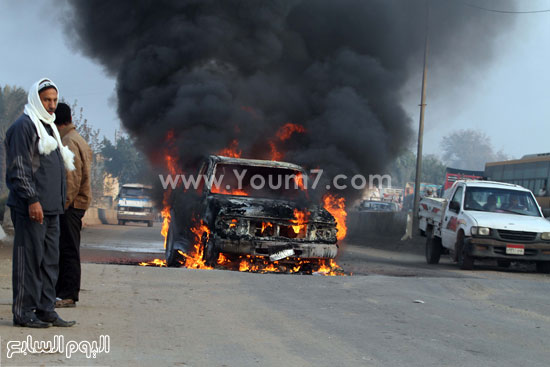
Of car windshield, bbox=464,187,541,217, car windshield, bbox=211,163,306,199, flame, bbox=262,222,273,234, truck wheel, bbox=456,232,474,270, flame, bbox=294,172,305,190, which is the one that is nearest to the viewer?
flame, bbox=262,222,273,234

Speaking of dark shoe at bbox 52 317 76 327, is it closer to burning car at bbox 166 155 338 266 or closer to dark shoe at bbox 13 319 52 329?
dark shoe at bbox 13 319 52 329

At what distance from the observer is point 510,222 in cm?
1336

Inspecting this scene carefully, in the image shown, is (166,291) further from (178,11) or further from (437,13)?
(437,13)

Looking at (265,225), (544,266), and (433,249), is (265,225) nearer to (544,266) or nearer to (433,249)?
(544,266)

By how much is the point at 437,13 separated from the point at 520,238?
38.9ft

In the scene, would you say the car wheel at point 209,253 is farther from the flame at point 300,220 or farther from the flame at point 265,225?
the flame at point 300,220

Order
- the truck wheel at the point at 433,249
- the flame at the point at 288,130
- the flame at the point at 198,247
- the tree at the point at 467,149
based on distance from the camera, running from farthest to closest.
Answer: the tree at the point at 467,149 < the flame at the point at 288,130 < the truck wheel at the point at 433,249 < the flame at the point at 198,247

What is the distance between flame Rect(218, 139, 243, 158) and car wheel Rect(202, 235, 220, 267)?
20.9 ft

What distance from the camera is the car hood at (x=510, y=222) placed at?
13.2 m

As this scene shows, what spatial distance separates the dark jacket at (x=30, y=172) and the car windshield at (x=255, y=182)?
5765 millimetres

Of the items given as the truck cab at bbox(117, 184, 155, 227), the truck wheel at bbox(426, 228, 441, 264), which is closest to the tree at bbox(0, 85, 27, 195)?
the truck cab at bbox(117, 184, 155, 227)

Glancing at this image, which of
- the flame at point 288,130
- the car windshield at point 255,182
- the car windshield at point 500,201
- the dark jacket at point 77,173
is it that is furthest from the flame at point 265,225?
the flame at point 288,130

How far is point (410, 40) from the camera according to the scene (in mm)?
22594

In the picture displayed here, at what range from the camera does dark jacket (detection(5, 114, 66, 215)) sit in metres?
4.95
